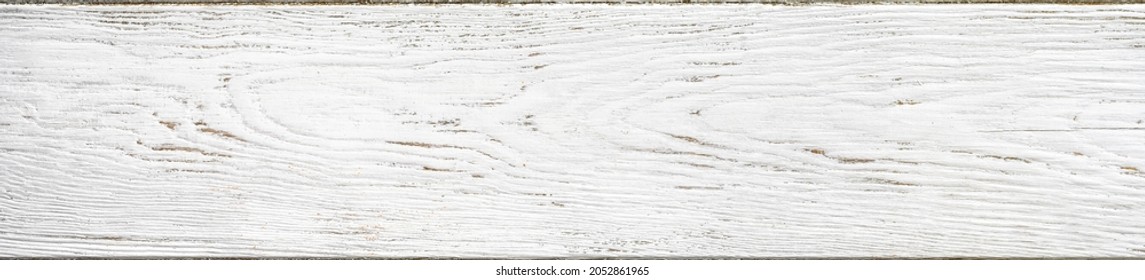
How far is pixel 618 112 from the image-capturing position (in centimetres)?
42

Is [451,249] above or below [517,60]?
below

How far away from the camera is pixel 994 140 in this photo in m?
0.42

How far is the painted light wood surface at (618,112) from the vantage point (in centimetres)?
42

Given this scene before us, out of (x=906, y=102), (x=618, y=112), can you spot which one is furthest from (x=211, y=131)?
(x=906, y=102)

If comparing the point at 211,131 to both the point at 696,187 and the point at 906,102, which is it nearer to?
the point at 696,187

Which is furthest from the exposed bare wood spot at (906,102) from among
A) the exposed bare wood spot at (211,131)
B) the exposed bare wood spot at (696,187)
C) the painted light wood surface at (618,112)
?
the exposed bare wood spot at (211,131)

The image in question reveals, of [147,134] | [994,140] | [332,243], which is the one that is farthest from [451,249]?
[994,140]

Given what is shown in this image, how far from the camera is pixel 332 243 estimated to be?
0.44 metres

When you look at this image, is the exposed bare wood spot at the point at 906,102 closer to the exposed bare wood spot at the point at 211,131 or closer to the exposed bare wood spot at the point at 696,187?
the exposed bare wood spot at the point at 696,187

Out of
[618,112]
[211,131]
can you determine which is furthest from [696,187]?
[211,131]

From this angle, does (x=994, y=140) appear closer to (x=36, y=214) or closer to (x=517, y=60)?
(x=517, y=60)

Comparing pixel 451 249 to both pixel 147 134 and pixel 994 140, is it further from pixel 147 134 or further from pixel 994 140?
pixel 994 140

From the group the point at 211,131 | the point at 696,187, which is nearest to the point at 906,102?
the point at 696,187

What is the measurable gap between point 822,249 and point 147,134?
415 mm
